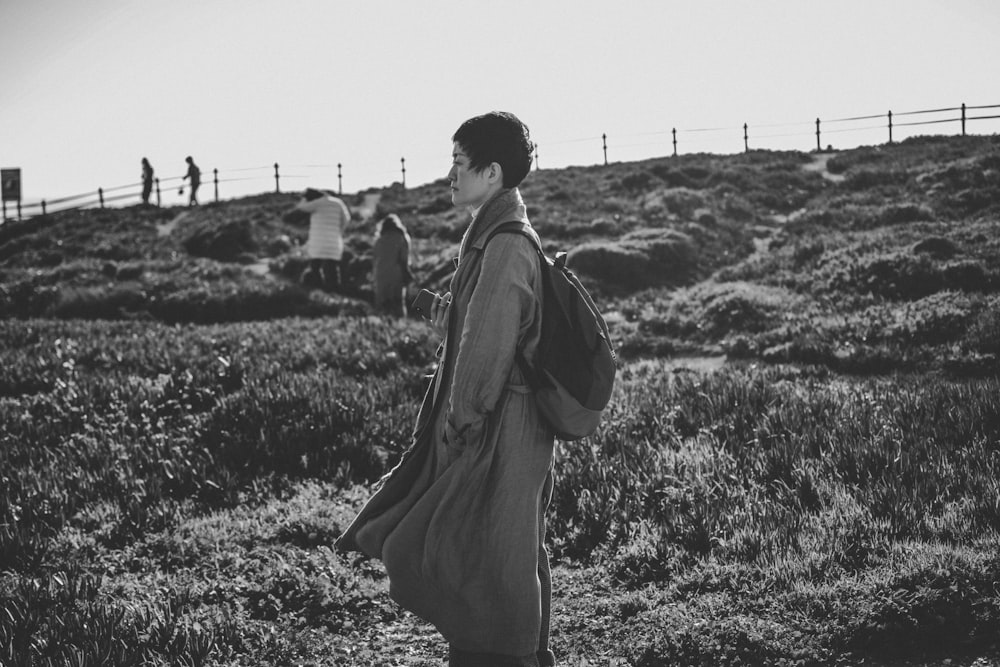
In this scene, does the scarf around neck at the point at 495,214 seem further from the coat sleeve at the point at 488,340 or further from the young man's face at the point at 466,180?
the coat sleeve at the point at 488,340

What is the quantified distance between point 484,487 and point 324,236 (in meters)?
13.8

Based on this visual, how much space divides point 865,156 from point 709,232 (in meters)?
13.5

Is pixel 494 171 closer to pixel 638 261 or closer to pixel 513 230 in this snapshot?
pixel 513 230

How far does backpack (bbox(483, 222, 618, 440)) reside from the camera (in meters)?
2.83

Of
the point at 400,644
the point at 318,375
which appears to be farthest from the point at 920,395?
the point at 318,375

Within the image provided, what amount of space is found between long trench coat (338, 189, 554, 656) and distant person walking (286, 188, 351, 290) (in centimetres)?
1318

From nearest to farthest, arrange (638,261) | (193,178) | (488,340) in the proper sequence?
(488,340), (638,261), (193,178)

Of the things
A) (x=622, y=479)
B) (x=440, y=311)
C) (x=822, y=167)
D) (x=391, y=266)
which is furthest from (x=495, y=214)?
(x=822, y=167)

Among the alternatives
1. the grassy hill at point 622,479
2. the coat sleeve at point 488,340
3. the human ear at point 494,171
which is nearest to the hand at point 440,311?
the coat sleeve at point 488,340

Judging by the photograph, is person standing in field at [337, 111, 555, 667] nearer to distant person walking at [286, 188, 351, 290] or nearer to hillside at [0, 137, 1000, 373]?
hillside at [0, 137, 1000, 373]

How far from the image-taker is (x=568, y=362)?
9.32 feet

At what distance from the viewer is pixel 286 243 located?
23.2m

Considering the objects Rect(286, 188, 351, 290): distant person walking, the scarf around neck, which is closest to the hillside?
Rect(286, 188, 351, 290): distant person walking

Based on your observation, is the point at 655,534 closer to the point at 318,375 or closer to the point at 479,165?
the point at 479,165
